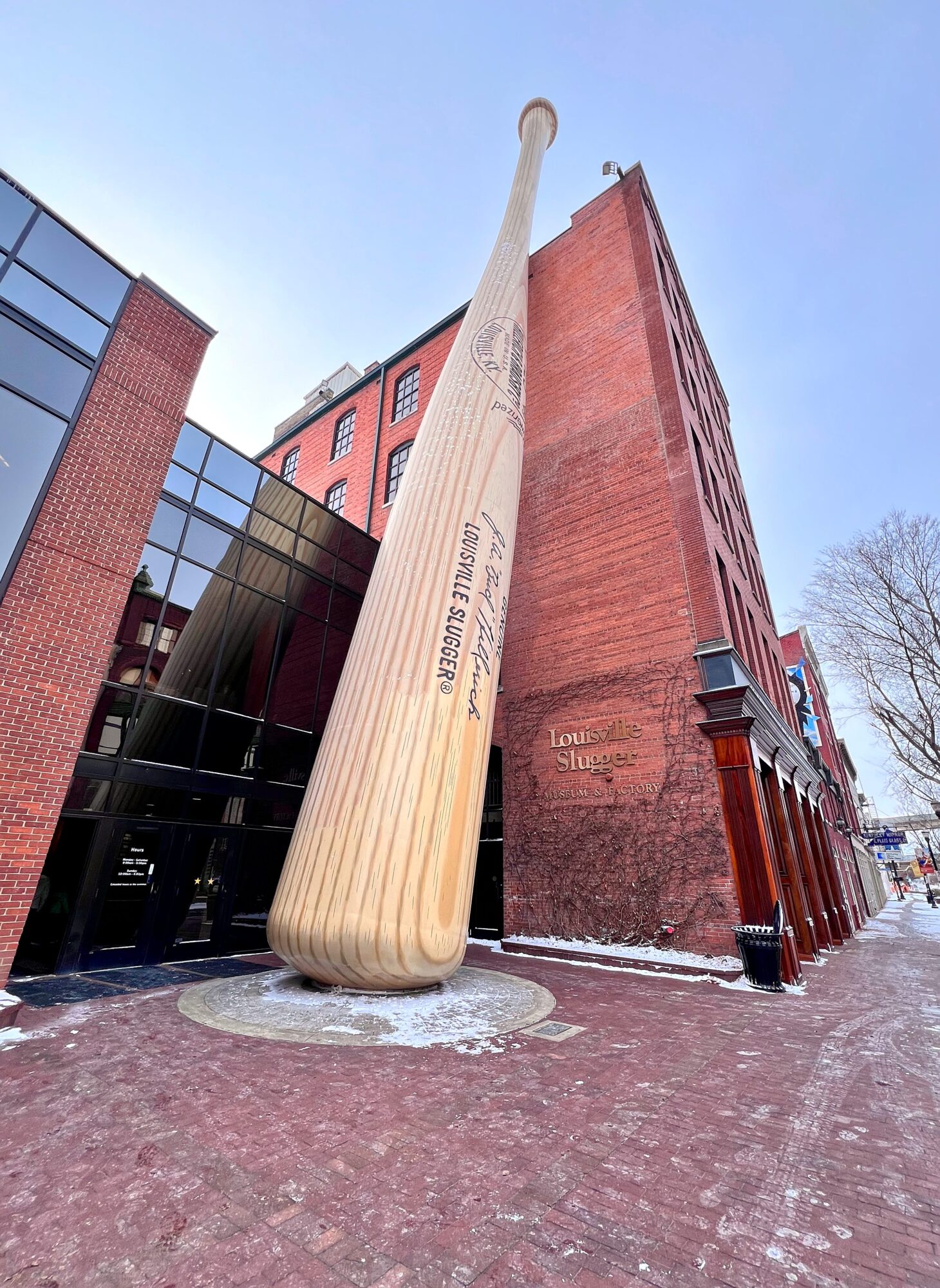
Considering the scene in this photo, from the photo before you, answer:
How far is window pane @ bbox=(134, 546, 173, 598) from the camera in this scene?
8.62m

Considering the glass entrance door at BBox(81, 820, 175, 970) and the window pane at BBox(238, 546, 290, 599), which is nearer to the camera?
the glass entrance door at BBox(81, 820, 175, 970)

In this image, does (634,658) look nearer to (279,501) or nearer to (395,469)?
(279,501)

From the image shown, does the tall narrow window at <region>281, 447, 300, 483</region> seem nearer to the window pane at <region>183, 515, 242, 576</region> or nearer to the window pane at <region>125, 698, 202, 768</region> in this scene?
the window pane at <region>183, 515, 242, 576</region>

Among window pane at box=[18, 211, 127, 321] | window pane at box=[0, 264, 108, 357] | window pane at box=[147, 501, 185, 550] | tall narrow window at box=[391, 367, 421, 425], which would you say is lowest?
window pane at box=[147, 501, 185, 550]

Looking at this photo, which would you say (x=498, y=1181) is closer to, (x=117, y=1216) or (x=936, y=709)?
(x=117, y=1216)

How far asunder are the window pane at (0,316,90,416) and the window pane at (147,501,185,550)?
1.97 metres

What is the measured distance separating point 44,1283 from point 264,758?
8260 mm

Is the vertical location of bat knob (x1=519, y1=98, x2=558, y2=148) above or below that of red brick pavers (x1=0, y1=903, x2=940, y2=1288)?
above

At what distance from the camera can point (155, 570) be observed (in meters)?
8.84

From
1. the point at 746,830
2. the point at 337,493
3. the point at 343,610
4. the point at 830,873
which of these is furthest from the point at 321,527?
the point at 830,873

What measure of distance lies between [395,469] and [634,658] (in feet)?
38.5

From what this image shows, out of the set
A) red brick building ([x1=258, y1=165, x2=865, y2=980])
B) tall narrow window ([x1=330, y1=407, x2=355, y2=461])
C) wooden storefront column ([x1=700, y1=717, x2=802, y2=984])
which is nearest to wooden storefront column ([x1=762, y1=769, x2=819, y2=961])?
red brick building ([x1=258, y1=165, x2=865, y2=980])

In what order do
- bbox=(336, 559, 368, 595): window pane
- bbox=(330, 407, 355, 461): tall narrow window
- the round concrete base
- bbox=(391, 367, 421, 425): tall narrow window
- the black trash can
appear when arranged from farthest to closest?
bbox=(330, 407, 355, 461): tall narrow window, bbox=(391, 367, 421, 425): tall narrow window, bbox=(336, 559, 368, 595): window pane, the black trash can, the round concrete base

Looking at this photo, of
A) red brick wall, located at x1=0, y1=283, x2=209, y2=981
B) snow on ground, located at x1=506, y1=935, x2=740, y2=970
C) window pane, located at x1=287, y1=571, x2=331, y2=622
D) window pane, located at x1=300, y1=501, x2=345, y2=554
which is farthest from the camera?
window pane, located at x1=300, y1=501, x2=345, y2=554
